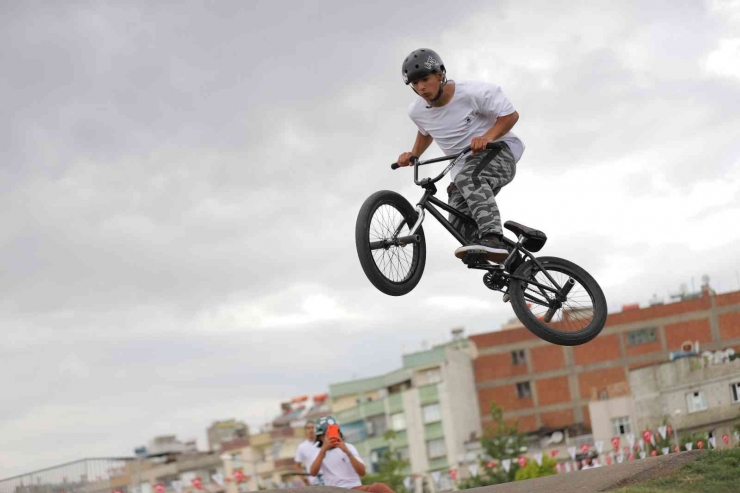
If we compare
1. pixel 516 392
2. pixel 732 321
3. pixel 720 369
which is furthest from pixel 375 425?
pixel 720 369

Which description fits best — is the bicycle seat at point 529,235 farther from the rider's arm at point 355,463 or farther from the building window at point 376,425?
the building window at point 376,425

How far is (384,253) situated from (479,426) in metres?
93.6

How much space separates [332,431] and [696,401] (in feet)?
199

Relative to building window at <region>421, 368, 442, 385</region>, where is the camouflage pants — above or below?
below

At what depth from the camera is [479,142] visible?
1243 centimetres

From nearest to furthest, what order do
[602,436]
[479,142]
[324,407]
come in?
[479,142]
[602,436]
[324,407]

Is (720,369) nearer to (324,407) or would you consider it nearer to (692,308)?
(692,308)

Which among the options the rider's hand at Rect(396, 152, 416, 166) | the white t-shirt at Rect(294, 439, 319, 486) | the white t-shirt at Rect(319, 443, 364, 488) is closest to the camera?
the rider's hand at Rect(396, 152, 416, 166)

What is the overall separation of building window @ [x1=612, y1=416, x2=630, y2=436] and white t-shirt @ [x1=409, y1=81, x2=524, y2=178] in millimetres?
76558

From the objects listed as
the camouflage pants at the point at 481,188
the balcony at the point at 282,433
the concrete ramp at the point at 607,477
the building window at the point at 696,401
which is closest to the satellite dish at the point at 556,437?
the building window at the point at 696,401

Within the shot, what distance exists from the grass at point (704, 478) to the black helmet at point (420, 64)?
4.99 meters

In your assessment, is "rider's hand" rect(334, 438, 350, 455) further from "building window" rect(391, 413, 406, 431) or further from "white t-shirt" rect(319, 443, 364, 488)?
"building window" rect(391, 413, 406, 431)

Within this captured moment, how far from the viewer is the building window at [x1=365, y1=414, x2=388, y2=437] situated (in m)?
106

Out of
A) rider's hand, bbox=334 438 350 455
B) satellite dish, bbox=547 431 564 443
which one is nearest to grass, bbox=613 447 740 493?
rider's hand, bbox=334 438 350 455
